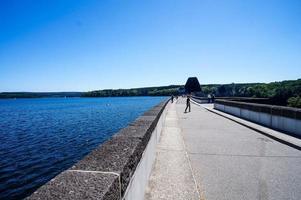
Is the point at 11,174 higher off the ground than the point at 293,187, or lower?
lower

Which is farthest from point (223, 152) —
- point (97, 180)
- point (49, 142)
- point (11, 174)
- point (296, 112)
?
point (49, 142)

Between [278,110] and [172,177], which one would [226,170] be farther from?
[278,110]

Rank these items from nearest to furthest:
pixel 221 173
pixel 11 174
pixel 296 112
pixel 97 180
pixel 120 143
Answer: pixel 97 180, pixel 120 143, pixel 221 173, pixel 296 112, pixel 11 174

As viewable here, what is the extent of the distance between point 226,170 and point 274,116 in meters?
7.30

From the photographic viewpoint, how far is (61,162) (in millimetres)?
12516

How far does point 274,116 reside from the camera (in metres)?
11.4

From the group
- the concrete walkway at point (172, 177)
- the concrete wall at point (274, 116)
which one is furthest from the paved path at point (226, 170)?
the concrete wall at point (274, 116)

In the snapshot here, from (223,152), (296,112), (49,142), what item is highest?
(296,112)

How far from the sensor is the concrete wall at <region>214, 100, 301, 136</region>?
9.48m

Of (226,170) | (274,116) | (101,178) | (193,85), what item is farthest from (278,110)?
(193,85)

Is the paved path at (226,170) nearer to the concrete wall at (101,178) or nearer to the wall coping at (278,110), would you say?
the concrete wall at (101,178)

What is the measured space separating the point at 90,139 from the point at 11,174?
7806 millimetres

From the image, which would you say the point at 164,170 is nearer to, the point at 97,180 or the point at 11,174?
the point at 97,180

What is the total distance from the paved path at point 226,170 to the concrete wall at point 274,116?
5.54 ft
